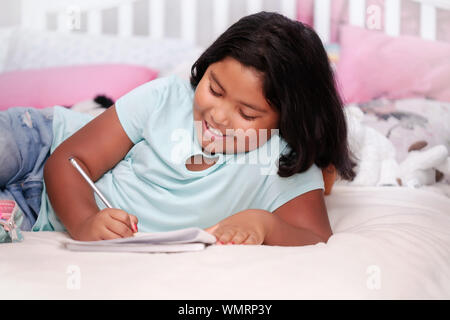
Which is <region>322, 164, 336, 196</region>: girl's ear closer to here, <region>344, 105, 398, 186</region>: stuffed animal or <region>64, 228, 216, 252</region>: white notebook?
<region>344, 105, 398, 186</region>: stuffed animal

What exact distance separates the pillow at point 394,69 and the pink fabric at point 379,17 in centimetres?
26

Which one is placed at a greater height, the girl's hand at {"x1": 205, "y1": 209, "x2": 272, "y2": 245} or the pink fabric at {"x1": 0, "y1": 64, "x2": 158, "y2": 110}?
the pink fabric at {"x1": 0, "y1": 64, "x2": 158, "y2": 110}

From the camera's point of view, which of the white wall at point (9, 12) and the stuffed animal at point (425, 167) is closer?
the stuffed animal at point (425, 167)

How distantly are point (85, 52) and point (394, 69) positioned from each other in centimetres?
109

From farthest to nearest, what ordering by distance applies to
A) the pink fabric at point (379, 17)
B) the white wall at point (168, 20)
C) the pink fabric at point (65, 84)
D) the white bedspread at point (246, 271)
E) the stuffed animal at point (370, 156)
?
the white wall at point (168, 20)
the pink fabric at point (379, 17)
the pink fabric at point (65, 84)
the stuffed animal at point (370, 156)
the white bedspread at point (246, 271)

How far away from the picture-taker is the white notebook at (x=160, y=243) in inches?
32.1

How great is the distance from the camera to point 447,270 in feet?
2.74

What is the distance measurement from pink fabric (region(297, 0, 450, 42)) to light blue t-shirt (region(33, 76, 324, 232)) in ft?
4.06

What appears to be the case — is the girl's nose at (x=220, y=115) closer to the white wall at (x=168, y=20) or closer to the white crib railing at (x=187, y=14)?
the white crib railing at (x=187, y=14)

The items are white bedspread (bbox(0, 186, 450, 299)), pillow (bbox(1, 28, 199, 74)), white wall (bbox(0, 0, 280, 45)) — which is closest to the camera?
white bedspread (bbox(0, 186, 450, 299))

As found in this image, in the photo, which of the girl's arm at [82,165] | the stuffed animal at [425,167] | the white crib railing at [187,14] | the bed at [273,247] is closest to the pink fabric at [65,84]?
the bed at [273,247]

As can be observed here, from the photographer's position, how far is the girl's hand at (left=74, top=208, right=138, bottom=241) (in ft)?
2.98

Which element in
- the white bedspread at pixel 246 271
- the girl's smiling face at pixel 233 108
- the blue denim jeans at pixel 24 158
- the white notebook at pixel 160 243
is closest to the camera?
the white bedspread at pixel 246 271

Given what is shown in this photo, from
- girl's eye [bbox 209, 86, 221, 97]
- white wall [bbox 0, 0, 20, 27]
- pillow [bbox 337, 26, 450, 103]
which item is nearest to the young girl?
girl's eye [bbox 209, 86, 221, 97]
